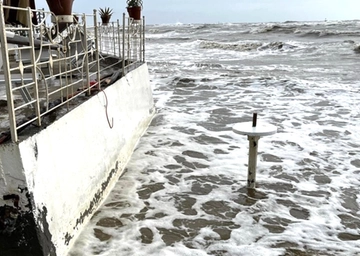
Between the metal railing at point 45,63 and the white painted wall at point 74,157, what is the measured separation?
0.16 metres

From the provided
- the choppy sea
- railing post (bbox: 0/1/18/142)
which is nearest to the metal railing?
railing post (bbox: 0/1/18/142)

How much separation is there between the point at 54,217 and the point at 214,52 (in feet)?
70.4

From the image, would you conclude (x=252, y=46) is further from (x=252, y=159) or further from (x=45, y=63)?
(x=45, y=63)

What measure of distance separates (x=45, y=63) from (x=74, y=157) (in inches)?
32.2

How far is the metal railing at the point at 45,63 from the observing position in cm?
261

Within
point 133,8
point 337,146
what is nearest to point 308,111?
point 337,146

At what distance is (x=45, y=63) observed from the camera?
3.04 meters

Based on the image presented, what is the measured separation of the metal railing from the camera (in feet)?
8.55

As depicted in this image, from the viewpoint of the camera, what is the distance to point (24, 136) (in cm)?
258

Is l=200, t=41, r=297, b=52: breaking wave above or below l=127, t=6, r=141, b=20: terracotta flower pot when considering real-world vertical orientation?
below

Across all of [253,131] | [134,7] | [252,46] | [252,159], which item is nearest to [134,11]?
[134,7]

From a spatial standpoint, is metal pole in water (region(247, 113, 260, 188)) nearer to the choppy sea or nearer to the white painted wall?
the choppy sea

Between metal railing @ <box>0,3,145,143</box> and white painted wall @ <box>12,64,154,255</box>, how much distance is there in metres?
0.16

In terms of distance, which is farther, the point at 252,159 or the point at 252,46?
the point at 252,46
